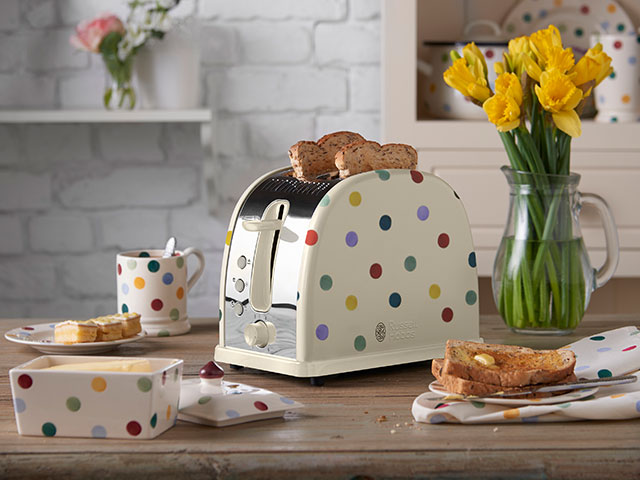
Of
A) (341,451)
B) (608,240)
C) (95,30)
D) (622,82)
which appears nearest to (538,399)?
(341,451)

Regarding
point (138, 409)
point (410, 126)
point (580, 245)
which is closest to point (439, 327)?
point (580, 245)

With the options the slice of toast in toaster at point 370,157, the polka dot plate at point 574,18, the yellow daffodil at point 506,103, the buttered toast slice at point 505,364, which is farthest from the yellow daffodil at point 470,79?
the polka dot plate at point 574,18

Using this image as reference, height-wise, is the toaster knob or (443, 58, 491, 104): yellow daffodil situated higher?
(443, 58, 491, 104): yellow daffodil

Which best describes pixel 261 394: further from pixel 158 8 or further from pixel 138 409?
pixel 158 8

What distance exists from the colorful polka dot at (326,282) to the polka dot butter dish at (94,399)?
8.6 inches

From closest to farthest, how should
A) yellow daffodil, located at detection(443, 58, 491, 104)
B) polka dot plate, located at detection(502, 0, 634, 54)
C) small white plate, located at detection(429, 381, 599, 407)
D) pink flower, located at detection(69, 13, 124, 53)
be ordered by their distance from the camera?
small white plate, located at detection(429, 381, 599, 407)
yellow daffodil, located at detection(443, 58, 491, 104)
pink flower, located at detection(69, 13, 124, 53)
polka dot plate, located at detection(502, 0, 634, 54)

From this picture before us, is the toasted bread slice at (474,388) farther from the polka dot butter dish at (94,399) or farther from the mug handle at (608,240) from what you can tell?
the mug handle at (608,240)

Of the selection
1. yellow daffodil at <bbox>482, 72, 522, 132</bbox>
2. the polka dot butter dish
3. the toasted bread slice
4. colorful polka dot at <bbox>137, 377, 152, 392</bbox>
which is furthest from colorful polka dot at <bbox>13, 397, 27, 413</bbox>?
yellow daffodil at <bbox>482, 72, 522, 132</bbox>

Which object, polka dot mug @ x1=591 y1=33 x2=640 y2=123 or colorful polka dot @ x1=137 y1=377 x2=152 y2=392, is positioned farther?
polka dot mug @ x1=591 y1=33 x2=640 y2=123

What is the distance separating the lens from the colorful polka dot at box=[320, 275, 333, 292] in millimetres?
902

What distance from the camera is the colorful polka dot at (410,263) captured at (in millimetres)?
974

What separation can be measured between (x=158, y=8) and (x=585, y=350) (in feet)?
4.63

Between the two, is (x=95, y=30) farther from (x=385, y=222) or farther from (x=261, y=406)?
(x=261, y=406)

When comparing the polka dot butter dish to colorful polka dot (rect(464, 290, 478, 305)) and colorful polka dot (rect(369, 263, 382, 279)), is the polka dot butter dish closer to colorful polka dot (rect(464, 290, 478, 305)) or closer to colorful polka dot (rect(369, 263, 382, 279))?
colorful polka dot (rect(369, 263, 382, 279))
